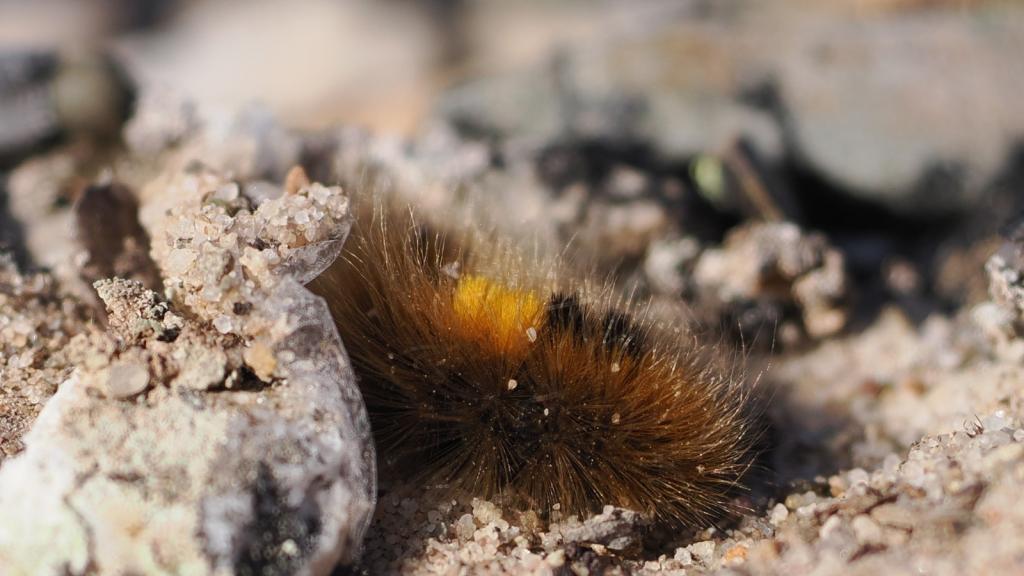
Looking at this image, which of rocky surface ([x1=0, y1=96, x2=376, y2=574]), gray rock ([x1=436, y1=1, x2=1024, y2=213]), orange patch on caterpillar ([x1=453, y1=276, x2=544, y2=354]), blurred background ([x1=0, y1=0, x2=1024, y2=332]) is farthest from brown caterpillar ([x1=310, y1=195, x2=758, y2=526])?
Answer: gray rock ([x1=436, y1=1, x2=1024, y2=213])

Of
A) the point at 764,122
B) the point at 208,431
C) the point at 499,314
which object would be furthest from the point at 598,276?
the point at 764,122

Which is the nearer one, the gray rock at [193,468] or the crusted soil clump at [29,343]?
the gray rock at [193,468]

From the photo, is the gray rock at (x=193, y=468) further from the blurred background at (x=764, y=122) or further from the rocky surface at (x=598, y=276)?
the blurred background at (x=764, y=122)

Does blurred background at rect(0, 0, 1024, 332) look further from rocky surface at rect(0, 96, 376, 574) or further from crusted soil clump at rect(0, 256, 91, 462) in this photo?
rocky surface at rect(0, 96, 376, 574)

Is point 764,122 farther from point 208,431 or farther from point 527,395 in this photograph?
point 208,431

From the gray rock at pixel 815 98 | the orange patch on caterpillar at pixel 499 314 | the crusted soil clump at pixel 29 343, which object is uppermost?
the gray rock at pixel 815 98

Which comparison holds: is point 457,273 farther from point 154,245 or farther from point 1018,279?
point 1018,279

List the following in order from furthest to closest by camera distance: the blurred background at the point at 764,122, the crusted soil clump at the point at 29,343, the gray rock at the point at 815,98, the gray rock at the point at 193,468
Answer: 1. the gray rock at the point at 815,98
2. the blurred background at the point at 764,122
3. the crusted soil clump at the point at 29,343
4. the gray rock at the point at 193,468

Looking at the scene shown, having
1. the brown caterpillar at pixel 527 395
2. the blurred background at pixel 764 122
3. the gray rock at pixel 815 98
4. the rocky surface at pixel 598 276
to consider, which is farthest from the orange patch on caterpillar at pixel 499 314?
the gray rock at pixel 815 98

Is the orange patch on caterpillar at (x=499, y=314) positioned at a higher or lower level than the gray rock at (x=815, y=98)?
lower
